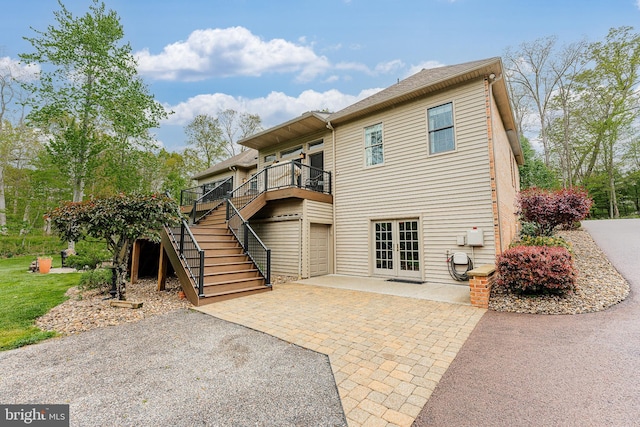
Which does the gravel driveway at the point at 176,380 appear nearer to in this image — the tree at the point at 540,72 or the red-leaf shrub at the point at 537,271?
the red-leaf shrub at the point at 537,271

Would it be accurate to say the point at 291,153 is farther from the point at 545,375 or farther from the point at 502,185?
the point at 545,375

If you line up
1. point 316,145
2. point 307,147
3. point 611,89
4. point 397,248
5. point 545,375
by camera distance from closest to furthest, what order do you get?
point 545,375, point 397,248, point 316,145, point 307,147, point 611,89

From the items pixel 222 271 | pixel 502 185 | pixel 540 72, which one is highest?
pixel 540 72

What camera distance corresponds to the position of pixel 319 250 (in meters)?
9.40

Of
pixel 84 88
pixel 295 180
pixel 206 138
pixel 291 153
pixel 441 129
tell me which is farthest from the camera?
pixel 206 138

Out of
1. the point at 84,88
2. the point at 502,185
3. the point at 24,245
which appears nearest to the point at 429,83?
the point at 502,185

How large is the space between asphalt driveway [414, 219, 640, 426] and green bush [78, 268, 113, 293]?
7.79m

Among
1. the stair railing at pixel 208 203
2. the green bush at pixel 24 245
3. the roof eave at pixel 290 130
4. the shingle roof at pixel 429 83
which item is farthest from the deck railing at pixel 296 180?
the green bush at pixel 24 245

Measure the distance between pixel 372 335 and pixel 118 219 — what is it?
5320 millimetres

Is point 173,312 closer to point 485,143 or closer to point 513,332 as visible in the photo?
point 513,332

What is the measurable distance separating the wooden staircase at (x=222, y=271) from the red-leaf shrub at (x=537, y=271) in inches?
210

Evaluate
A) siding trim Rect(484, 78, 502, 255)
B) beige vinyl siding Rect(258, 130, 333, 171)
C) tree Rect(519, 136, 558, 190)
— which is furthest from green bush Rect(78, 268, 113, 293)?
tree Rect(519, 136, 558, 190)

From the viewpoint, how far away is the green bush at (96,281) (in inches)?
262

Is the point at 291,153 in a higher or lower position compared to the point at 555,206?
higher
